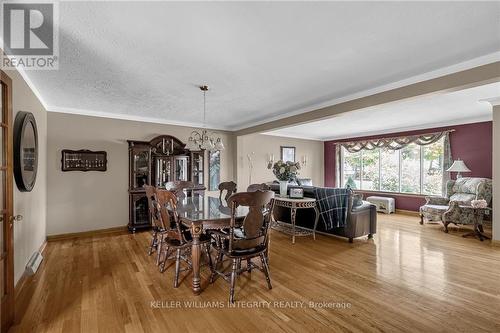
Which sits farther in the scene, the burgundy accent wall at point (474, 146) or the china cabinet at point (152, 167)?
the burgundy accent wall at point (474, 146)

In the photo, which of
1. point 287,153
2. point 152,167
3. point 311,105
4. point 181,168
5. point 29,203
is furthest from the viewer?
point 287,153

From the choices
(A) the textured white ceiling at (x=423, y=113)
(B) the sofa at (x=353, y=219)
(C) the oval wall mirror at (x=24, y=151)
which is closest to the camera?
(C) the oval wall mirror at (x=24, y=151)

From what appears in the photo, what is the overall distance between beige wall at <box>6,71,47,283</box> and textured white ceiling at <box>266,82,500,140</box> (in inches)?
165

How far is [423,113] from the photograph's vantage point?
16.1ft

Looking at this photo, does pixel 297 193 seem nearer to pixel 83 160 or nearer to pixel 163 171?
pixel 163 171

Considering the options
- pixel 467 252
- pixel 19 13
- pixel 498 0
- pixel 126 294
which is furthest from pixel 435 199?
pixel 19 13

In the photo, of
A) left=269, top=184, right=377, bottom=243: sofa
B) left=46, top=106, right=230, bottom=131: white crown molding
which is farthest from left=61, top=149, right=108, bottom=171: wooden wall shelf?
left=269, top=184, right=377, bottom=243: sofa

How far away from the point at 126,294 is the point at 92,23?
2422mm

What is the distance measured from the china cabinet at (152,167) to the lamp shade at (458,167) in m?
5.63

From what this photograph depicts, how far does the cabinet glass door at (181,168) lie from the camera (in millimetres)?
5141

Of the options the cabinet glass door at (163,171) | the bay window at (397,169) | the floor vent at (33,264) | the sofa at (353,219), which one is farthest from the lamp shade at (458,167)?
the floor vent at (33,264)

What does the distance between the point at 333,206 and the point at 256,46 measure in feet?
9.72

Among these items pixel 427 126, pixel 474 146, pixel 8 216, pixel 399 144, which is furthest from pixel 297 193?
pixel 474 146

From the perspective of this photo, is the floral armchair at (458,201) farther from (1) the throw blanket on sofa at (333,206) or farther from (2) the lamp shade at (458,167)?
(1) the throw blanket on sofa at (333,206)
